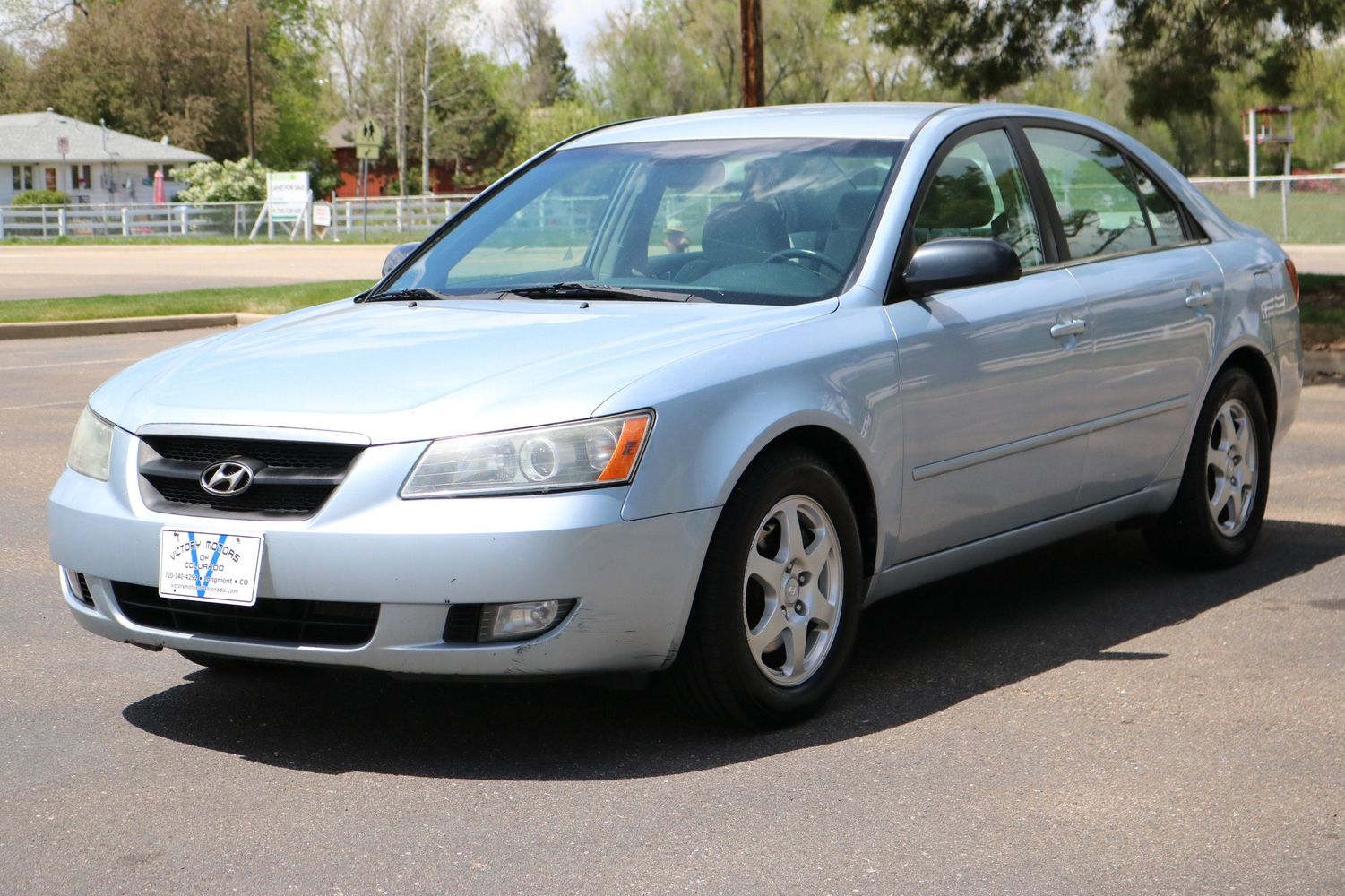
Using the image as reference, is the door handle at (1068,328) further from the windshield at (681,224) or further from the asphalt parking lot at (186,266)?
the asphalt parking lot at (186,266)

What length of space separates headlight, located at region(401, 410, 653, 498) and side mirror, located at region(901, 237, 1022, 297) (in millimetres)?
1245

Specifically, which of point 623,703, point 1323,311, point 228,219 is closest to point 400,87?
point 228,219

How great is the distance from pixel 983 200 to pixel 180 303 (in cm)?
1597

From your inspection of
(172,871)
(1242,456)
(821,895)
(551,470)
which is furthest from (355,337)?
(1242,456)

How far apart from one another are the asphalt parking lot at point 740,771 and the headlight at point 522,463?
0.70 metres

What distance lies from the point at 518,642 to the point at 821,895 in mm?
982

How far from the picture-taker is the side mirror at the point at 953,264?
193 inches

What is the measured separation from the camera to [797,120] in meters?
5.58

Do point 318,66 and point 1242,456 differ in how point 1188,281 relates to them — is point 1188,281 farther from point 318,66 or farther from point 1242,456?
point 318,66

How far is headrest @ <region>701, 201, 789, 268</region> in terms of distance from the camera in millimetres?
5098

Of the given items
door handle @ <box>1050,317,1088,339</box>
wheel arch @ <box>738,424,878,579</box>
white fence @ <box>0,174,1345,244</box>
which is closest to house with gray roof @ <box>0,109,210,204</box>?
white fence @ <box>0,174,1345,244</box>

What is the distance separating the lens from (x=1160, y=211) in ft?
20.8

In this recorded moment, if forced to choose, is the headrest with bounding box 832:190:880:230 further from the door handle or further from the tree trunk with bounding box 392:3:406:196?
the tree trunk with bounding box 392:3:406:196

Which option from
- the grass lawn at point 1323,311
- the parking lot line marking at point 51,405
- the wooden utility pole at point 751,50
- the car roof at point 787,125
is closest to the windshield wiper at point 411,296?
the car roof at point 787,125
